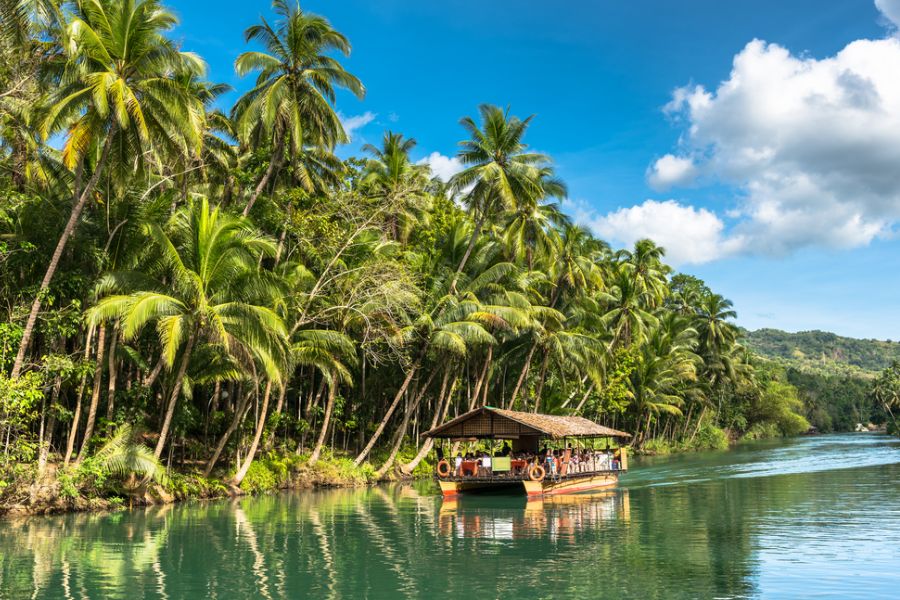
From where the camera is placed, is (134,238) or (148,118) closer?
(148,118)

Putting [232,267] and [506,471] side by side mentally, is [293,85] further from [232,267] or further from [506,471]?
[506,471]

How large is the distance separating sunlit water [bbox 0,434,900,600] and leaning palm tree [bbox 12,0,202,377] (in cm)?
680

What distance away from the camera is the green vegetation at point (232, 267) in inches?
801

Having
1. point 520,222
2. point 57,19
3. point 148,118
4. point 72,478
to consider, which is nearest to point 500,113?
point 520,222

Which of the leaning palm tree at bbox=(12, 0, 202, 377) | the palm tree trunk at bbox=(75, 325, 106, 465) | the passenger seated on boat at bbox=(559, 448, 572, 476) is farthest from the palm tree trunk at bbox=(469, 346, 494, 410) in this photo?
the leaning palm tree at bbox=(12, 0, 202, 377)

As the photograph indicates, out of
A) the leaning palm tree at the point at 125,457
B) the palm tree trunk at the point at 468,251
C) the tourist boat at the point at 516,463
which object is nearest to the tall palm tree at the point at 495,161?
the palm tree trunk at the point at 468,251

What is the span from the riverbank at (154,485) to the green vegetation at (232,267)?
13 cm

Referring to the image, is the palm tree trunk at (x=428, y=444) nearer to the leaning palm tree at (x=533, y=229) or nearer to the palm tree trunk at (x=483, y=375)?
the palm tree trunk at (x=483, y=375)

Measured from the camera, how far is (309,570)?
14.1 meters

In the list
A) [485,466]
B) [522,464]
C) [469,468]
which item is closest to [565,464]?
[522,464]

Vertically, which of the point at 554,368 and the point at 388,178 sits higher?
the point at 388,178

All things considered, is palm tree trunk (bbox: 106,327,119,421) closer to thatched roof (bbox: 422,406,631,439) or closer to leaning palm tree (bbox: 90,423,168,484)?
leaning palm tree (bbox: 90,423,168,484)

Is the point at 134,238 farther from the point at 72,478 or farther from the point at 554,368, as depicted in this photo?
the point at 554,368

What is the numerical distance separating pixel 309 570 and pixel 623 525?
954 cm
